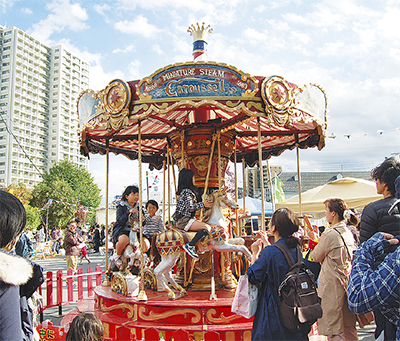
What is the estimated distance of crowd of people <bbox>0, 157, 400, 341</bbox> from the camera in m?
1.61

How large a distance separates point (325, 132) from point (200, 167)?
2492 mm

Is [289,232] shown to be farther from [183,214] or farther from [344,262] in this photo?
[183,214]

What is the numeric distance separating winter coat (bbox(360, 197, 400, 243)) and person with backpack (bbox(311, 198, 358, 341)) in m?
0.76

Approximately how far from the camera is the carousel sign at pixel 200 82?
489 centimetres

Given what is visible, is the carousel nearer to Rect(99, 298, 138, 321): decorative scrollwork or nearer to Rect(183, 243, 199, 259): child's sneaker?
Rect(99, 298, 138, 321): decorative scrollwork

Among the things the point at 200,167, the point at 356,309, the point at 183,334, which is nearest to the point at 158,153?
the point at 200,167

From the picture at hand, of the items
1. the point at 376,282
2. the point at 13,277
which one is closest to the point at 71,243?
the point at 13,277

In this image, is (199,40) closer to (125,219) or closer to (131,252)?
(125,219)

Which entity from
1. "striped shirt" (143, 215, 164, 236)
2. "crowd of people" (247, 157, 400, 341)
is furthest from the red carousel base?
"striped shirt" (143, 215, 164, 236)

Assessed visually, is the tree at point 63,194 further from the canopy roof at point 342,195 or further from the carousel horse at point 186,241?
the carousel horse at point 186,241

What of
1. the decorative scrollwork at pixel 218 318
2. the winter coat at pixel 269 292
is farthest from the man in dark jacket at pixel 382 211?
the decorative scrollwork at pixel 218 318

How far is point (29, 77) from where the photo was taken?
73.1m

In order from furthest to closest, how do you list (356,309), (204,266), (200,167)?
(200,167) → (204,266) → (356,309)

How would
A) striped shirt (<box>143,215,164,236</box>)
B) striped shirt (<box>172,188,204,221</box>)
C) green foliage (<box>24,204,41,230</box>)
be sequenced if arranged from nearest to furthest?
striped shirt (<box>172,188,204,221</box>), striped shirt (<box>143,215,164,236</box>), green foliage (<box>24,204,41,230</box>)
